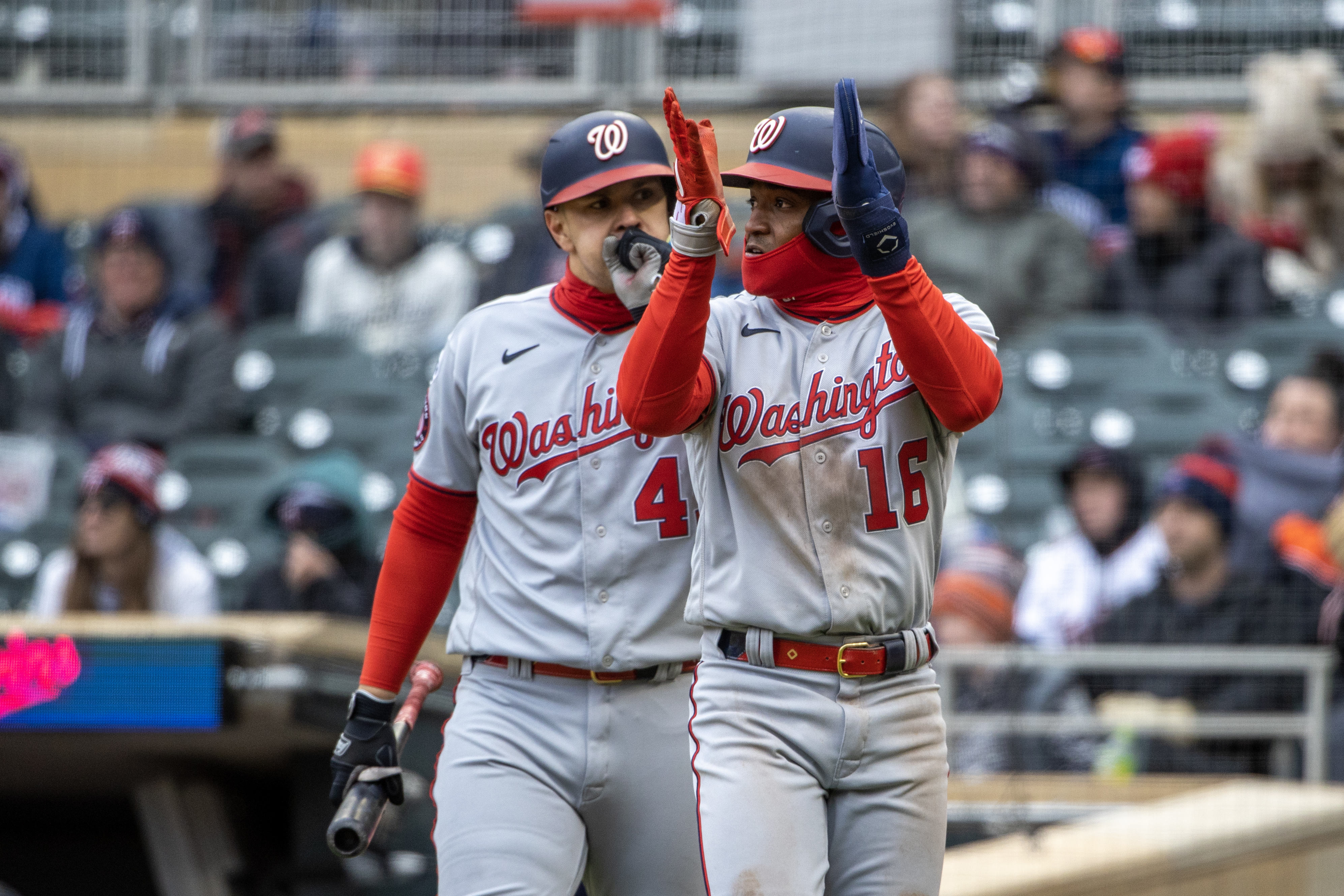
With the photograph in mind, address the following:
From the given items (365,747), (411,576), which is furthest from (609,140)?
(365,747)

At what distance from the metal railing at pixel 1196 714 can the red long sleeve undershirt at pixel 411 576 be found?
261 centimetres

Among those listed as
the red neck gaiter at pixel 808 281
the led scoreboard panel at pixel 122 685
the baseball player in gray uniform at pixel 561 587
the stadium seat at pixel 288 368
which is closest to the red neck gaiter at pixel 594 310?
the baseball player in gray uniform at pixel 561 587

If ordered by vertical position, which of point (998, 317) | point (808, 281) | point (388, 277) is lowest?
point (998, 317)

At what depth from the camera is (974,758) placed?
5.66m

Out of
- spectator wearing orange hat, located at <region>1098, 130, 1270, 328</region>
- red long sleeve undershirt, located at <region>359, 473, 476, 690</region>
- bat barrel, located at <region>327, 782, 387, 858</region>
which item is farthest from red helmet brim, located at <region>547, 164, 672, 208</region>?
spectator wearing orange hat, located at <region>1098, 130, 1270, 328</region>

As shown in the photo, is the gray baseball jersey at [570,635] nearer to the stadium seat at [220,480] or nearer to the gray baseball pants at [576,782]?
the gray baseball pants at [576,782]

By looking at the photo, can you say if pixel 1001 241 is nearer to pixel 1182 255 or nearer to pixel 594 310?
pixel 1182 255

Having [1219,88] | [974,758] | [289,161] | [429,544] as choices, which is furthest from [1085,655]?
[289,161]

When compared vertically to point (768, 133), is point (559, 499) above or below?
below

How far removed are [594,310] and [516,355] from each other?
16 centimetres

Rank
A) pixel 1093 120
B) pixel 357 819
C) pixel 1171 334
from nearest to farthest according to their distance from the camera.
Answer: pixel 357 819 → pixel 1171 334 → pixel 1093 120

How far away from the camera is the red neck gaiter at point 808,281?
8.66 ft

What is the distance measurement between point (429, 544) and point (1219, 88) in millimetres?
6382

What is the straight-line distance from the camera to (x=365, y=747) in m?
3.02
